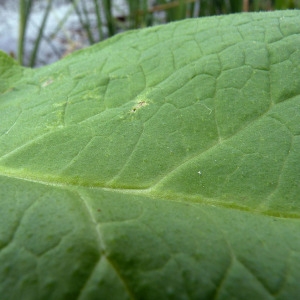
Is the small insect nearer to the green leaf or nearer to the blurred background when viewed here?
the green leaf

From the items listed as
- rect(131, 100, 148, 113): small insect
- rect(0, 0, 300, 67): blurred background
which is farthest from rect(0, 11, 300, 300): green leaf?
rect(0, 0, 300, 67): blurred background

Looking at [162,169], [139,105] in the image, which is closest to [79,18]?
[139,105]

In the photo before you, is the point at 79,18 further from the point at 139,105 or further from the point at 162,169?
the point at 162,169

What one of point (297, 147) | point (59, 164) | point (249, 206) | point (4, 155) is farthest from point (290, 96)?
point (4, 155)

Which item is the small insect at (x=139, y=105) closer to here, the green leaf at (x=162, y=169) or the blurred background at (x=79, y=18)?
the green leaf at (x=162, y=169)

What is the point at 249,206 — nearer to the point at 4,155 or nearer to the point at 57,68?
the point at 4,155

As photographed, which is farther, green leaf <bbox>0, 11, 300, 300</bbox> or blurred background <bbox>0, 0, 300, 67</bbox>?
blurred background <bbox>0, 0, 300, 67</bbox>
